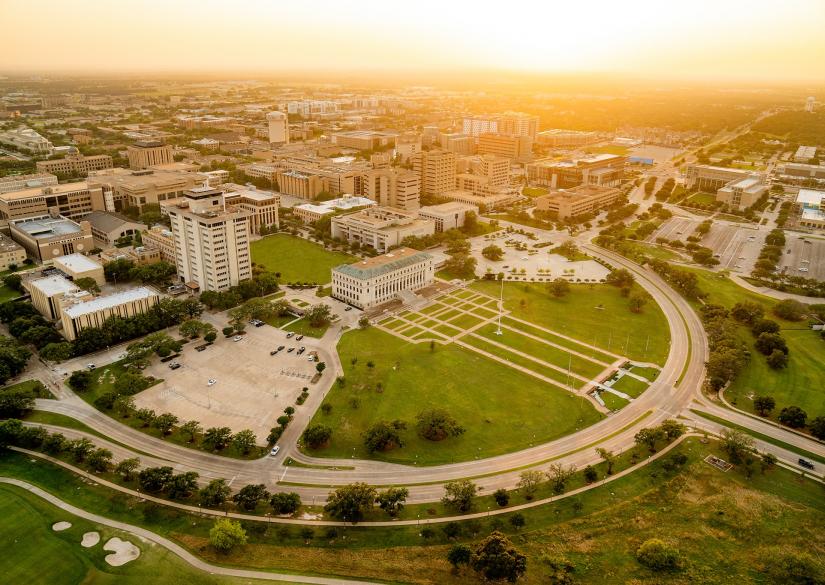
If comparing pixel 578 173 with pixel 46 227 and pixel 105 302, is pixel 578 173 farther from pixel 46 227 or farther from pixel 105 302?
pixel 46 227

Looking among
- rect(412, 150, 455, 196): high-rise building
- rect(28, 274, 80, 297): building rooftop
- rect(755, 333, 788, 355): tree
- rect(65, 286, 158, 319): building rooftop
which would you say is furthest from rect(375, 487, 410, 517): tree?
rect(412, 150, 455, 196): high-rise building

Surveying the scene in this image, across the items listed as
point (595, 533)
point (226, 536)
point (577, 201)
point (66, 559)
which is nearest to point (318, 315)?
point (226, 536)

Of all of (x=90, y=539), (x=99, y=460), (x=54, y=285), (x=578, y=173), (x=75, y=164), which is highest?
(x=75, y=164)

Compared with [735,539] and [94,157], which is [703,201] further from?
[94,157]

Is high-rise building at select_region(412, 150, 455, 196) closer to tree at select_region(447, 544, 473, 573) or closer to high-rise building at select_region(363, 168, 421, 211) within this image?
high-rise building at select_region(363, 168, 421, 211)

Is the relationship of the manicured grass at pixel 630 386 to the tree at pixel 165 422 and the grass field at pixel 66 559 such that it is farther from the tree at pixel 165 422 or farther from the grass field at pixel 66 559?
the tree at pixel 165 422
